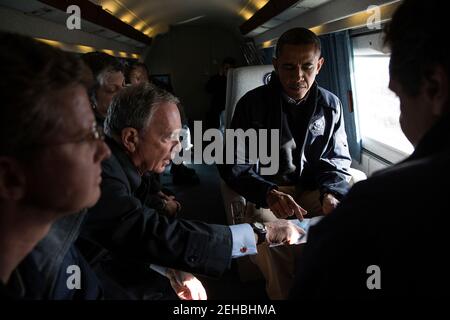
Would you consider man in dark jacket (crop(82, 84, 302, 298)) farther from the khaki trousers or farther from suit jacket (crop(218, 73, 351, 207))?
suit jacket (crop(218, 73, 351, 207))

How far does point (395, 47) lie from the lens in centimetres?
91

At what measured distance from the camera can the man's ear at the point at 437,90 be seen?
2.64 ft

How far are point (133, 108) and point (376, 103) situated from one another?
2.68m

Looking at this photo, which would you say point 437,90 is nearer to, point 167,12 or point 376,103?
point 376,103

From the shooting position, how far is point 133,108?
154 centimetres

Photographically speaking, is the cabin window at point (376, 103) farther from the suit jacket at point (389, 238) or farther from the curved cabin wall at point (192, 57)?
the curved cabin wall at point (192, 57)

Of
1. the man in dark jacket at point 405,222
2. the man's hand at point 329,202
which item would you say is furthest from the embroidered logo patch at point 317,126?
the man in dark jacket at point 405,222

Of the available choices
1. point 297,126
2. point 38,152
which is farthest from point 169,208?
point 38,152

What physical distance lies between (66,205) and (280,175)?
184 cm

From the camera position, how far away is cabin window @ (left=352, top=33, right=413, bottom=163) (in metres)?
2.96

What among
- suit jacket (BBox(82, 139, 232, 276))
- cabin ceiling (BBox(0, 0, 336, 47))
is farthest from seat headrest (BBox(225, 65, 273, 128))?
suit jacket (BBox(82, 139, 232, 276))

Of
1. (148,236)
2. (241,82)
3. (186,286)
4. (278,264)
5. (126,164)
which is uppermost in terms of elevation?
(241,82)
